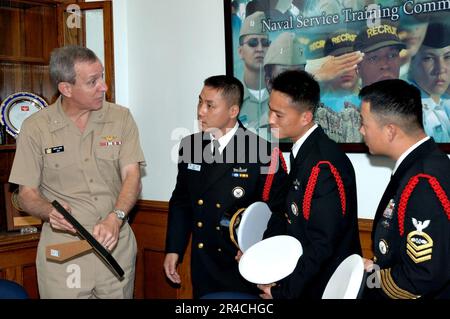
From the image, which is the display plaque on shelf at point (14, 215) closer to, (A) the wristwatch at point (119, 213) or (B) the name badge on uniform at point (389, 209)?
(A) the wristwatch at point (119, 213)

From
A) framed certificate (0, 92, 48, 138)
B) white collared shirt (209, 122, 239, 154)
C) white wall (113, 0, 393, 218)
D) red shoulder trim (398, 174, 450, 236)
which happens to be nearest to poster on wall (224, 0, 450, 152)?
white wall (113, 0, 393, 218)

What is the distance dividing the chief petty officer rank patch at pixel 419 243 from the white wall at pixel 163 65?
169 cm

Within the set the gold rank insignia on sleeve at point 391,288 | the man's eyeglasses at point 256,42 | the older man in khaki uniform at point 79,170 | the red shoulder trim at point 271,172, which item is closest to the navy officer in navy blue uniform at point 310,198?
the red shoulder trim at point 271,172

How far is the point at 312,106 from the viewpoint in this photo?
2115 millimetres

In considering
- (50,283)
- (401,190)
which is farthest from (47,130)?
(401,190)

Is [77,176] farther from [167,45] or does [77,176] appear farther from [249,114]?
[167,45]

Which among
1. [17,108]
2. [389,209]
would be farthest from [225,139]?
[17,108]

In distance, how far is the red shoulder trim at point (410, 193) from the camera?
5.05 ft

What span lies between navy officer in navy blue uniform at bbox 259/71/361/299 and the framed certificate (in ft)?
5.62

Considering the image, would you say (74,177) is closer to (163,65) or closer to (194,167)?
(194,167)

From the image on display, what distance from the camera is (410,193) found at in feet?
5.26

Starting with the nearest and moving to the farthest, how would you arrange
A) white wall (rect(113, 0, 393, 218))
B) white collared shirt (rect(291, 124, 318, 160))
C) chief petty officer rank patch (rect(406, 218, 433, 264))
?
chief petty officer rank patch (rect(406, 218, 433, 264)) → white collared shirt (rect(291, 124, 318, 160)) → white wall (rect(113, 0, 393, 218))

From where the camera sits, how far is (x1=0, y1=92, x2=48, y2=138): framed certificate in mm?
3098

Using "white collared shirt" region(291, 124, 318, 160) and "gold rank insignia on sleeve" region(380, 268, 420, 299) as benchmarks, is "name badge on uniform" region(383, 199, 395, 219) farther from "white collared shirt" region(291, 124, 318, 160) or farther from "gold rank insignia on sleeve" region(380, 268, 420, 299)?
"white collared shirt" region(291, 124, 318, 160)
